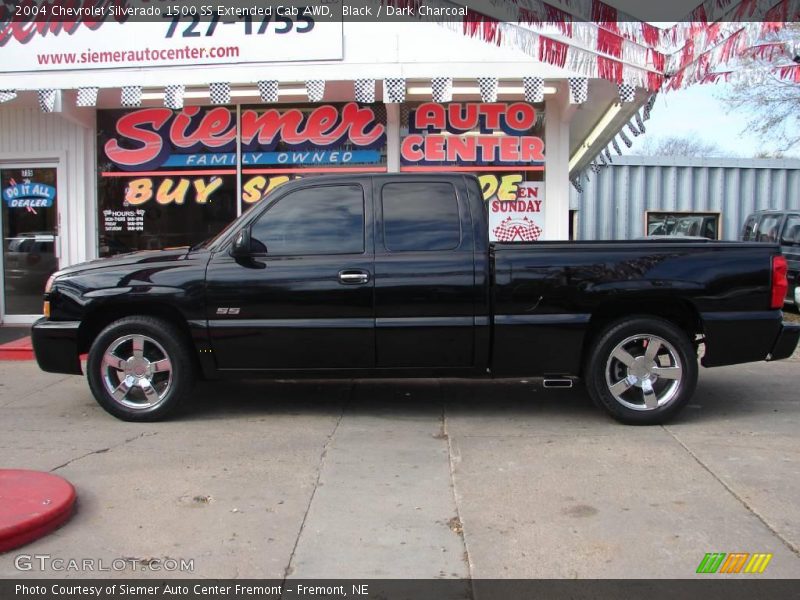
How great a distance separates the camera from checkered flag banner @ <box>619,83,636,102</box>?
27.3 ft

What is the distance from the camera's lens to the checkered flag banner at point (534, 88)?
8.42 m

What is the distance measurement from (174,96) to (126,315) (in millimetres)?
3982

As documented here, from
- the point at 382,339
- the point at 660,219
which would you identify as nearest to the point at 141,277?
the point at 382,339

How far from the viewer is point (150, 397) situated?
5.63 meters

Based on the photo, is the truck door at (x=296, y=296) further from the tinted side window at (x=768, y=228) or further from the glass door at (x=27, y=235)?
the tinted side window at (x=768, y=228)

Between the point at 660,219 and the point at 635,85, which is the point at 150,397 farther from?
the point at 660,219

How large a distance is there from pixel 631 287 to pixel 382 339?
1.93 meters

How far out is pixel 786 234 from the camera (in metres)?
12.5

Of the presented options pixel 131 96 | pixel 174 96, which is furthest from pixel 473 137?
pixel 131 96

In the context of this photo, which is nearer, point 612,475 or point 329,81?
point 612,475

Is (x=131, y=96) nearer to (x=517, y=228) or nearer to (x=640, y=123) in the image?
(x=517, y=228)

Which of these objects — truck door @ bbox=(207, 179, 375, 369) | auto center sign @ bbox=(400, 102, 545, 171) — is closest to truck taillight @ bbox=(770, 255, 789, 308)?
truck door @ bbox=(207, 179, 375, 369)

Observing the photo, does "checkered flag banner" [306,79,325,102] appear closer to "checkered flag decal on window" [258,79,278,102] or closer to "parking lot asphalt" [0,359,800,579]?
"checkered flag decal on window" [258,79,278,102]
